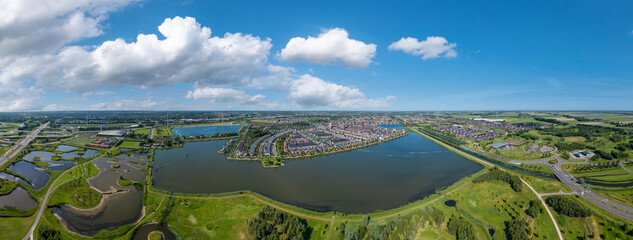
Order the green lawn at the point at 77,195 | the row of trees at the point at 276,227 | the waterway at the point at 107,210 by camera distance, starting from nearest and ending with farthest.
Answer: the row of trees at the point at 276,227 < the waterway at the point at 107,210 < the green lawn at the point at 77,195

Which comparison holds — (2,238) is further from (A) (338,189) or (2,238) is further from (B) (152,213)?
(A) (338,189)

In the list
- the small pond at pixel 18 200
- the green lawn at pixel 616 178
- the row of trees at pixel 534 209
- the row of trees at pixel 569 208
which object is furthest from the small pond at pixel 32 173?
the green lawn at pixel 616 178

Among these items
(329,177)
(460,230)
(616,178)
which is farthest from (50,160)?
(616,178)

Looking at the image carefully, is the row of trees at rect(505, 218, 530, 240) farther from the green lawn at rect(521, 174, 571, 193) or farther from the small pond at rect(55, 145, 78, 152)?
the small pond at rect(55, 145, 78, 152)

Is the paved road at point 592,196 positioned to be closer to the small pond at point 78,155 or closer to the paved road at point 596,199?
the paved road at point 596,199

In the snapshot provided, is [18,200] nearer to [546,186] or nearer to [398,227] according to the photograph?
[398,227]

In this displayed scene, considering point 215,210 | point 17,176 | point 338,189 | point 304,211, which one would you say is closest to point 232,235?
point 215,210
